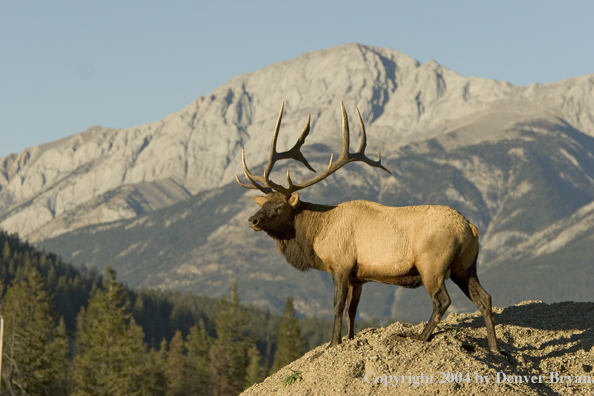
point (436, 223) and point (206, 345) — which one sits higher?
point (436, 223)

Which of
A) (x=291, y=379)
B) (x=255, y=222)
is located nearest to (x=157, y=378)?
(x=255, y=222)

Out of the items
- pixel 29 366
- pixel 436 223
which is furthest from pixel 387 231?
pixel 29 366

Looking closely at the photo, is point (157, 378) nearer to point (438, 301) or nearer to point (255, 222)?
point (255, 222)

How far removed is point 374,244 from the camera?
1898cm

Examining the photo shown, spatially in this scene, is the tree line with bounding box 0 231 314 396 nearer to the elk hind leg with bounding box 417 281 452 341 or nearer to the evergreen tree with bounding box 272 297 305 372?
the evergreen tree with bounding box 272 297 305 372

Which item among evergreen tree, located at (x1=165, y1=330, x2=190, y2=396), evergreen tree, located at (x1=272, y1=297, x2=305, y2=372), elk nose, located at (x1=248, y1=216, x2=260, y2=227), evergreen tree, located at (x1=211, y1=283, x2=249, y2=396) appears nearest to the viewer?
elk nose, located at (x1=248, y1=216, x2=260, y2=227)

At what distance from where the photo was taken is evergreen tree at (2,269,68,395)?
55.6 metres

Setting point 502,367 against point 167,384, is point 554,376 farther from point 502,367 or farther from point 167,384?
point 167,384

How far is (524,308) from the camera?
24.1 metres

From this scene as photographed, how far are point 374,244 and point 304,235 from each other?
6.47 feet

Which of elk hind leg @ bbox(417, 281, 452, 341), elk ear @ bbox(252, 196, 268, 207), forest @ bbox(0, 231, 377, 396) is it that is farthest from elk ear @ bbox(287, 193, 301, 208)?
forest @ bbox(0, 231, 377, 396)

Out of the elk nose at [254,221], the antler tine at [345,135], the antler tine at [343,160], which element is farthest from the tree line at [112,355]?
the antler tine at [345,135]

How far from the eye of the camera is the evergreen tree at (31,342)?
5556 centimetres

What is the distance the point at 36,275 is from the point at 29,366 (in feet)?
59.0
